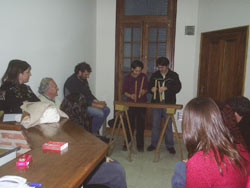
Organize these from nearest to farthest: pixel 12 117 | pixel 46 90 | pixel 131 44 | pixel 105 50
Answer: pixel 12 117 < pixel 46 90 < pixel 131 44 < pixel 105 50

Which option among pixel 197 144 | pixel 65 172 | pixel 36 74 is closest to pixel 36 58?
pixel 36 74

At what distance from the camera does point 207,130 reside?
118cm

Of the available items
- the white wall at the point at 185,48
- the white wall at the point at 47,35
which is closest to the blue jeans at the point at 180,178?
the white wall at the point at 47,35

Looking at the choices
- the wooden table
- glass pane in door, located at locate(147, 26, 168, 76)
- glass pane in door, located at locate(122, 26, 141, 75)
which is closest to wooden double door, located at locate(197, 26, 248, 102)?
glass pane in door, located at locate(147, 26, 168, 76)

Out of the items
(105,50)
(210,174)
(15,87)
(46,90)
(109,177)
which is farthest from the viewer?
(105,50)

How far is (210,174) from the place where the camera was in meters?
1.08

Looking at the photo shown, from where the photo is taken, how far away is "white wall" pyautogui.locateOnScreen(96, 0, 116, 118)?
15.1 feet

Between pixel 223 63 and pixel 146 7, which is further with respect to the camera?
pixel 146 7

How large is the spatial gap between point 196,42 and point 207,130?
347 cm

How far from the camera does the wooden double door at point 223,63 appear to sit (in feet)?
10.4

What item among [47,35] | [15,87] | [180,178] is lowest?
[180,178]

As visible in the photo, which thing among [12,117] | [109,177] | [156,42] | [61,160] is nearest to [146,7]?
[156,42]

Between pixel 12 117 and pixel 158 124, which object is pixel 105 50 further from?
pixel 12 117

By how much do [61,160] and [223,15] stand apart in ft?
10.8
